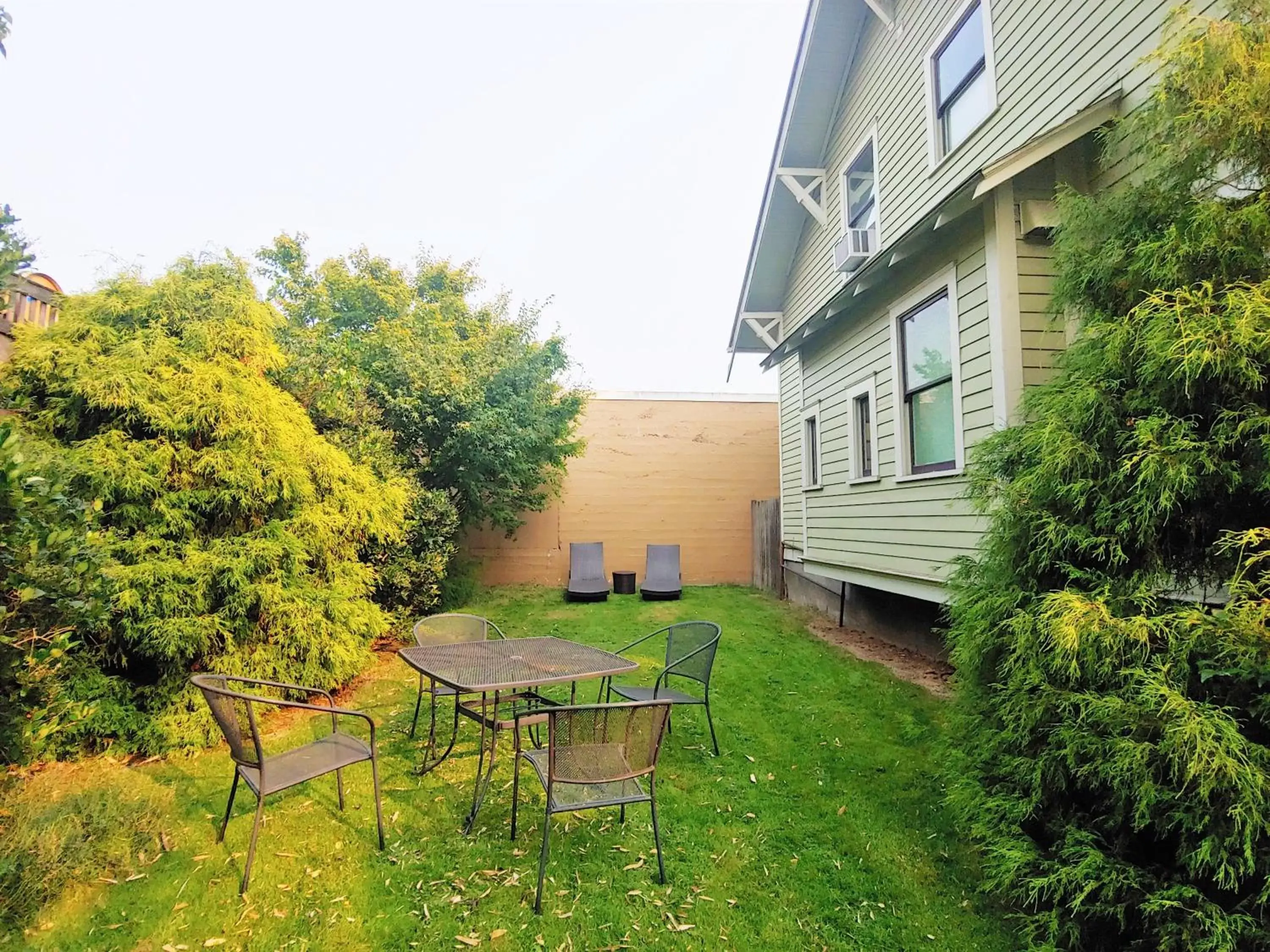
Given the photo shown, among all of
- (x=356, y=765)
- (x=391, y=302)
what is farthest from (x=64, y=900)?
(x=391, y=302)

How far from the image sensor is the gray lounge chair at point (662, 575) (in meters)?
10.4

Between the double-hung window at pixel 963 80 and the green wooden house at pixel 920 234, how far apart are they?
0.07 ft

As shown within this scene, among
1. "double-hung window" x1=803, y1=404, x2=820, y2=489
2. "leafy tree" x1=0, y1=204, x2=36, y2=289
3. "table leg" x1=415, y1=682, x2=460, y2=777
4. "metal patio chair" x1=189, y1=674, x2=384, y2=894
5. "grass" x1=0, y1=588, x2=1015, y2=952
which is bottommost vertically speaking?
"grass" x1=0, y1=588, x2=1015, y2=952

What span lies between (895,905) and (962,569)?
4.90 ft

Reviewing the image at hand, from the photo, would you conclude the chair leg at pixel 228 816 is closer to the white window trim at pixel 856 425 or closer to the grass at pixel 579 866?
the grass at pixel 579 866

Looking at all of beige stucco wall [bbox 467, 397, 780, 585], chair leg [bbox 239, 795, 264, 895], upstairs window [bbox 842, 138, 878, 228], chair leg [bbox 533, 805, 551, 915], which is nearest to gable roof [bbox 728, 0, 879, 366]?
upstairs window [bbox 842, 138, 878, 228]

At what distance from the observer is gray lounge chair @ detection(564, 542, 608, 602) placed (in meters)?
10.4

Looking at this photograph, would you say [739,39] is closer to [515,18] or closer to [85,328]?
[515,18]

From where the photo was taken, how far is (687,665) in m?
4.21

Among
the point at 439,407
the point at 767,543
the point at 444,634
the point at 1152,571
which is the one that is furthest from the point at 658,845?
the point at 767,543

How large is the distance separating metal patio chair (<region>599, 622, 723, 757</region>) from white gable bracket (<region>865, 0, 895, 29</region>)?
6.99m

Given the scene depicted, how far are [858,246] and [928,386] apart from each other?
2.46 m

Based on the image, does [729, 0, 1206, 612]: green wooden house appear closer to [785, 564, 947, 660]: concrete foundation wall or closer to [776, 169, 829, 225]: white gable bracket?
[776, 169, 829, 225]: white gable bracket

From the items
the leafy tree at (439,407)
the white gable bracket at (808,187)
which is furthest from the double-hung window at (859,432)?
the leafy tree at (439,407)
